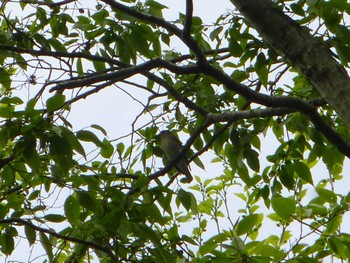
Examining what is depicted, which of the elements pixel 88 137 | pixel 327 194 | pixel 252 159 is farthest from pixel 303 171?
pixel 88 137

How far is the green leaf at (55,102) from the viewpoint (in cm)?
214

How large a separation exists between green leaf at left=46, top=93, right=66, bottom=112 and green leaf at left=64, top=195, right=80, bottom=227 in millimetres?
416

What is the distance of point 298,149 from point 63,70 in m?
1.29

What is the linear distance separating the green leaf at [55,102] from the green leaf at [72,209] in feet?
1.37

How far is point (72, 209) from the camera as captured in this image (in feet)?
7.82

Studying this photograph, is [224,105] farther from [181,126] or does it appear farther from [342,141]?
[342,141]

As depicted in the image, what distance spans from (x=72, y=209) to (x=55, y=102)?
0.47 m

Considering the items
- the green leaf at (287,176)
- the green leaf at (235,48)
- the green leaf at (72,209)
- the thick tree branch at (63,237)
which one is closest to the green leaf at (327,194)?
the green leaf at (287,176)

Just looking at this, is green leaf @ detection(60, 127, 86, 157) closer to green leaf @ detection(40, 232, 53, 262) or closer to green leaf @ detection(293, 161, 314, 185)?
green leaf @ detection(40, 232, 53, 262)

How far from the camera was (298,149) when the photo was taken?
10.6 ft

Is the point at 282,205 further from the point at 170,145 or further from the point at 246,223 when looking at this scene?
the point at 170,145

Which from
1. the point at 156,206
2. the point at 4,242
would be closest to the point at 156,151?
the point at 156,206

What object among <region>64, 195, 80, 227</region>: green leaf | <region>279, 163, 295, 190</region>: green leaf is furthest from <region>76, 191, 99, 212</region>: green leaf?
<region>279, 163, 295, 190</region>: green leaf

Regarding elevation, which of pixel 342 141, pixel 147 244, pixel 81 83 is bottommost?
pixel 342 141
